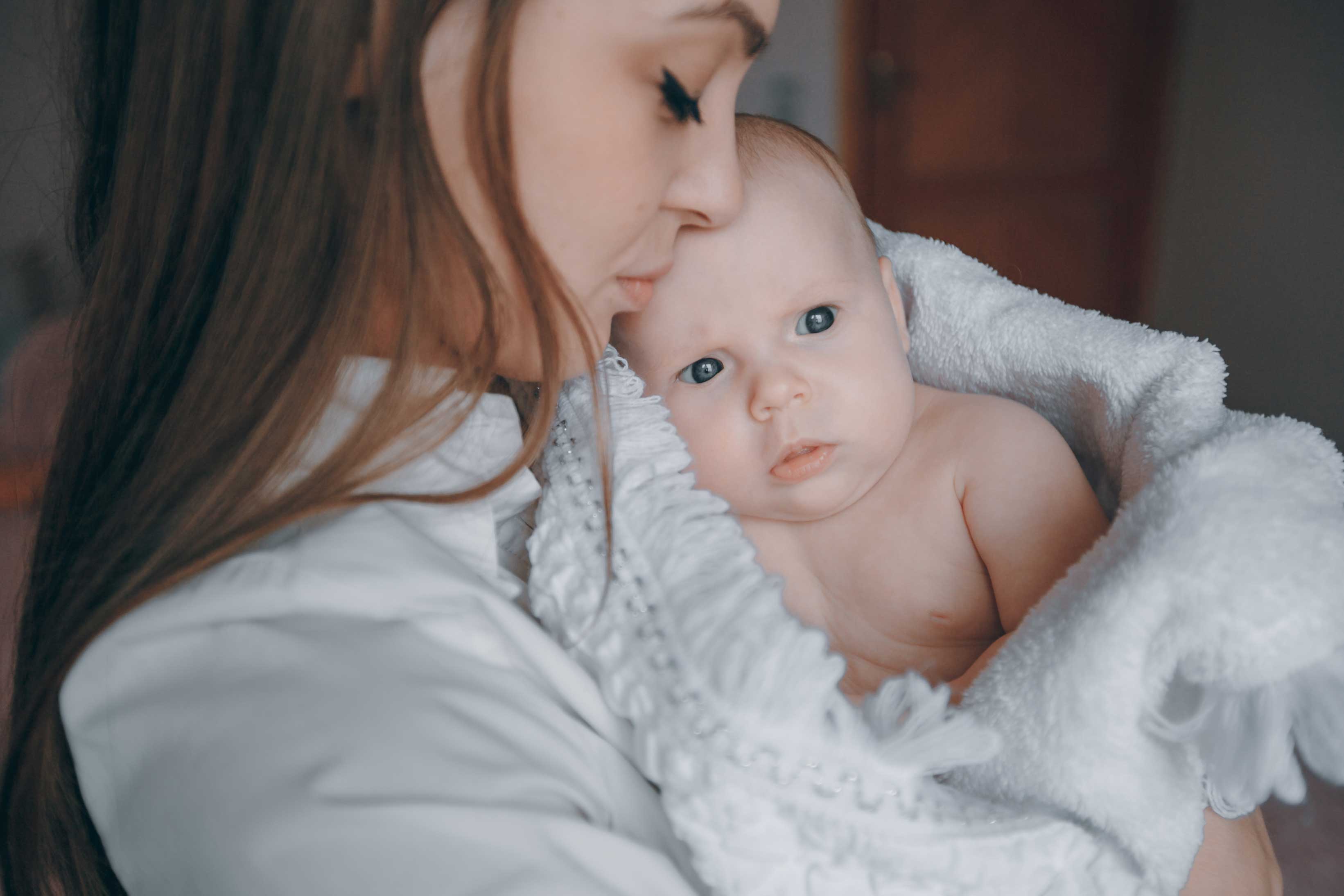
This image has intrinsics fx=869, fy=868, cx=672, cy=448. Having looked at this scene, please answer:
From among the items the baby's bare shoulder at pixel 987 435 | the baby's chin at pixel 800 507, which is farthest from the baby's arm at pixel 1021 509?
the baby's chin at pixel 800 507

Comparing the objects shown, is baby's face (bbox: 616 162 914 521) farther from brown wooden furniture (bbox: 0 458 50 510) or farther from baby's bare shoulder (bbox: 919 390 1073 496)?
brown wooden furniture (bbox: 0 458 50 510)

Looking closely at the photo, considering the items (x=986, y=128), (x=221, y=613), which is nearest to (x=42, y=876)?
(x=221, y=613)

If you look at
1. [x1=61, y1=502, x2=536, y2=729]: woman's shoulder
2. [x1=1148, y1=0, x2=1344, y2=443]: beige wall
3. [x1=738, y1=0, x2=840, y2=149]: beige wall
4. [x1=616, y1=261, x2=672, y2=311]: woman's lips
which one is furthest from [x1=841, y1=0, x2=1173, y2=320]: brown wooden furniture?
[x1=61, y1=502, x2=536, y2=729]: woman's shoulder

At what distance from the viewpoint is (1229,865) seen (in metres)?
0.63

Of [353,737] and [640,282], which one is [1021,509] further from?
[353,737]

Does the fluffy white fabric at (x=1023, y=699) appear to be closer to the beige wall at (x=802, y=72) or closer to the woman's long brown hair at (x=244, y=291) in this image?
the woman's long brown hair at (x=244, y=291)

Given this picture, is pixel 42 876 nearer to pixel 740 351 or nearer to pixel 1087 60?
pixel 740 351

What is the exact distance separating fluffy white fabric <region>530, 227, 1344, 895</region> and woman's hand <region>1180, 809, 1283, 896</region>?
0.18 feet

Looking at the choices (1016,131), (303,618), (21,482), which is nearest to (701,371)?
(303,618)

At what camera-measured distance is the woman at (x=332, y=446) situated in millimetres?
406

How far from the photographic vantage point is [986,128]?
10.1 ft

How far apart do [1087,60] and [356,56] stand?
3041 millimetres

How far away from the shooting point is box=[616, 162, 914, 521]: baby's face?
0.81 meters

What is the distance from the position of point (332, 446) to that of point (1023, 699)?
1.53 ft
